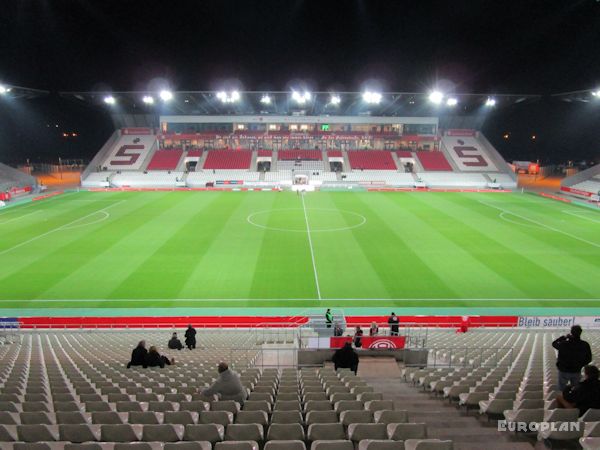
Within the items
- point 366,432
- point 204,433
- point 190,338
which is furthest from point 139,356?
point 366,432

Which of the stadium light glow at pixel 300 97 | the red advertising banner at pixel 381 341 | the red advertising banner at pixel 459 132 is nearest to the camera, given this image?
the red advertising banner at pixel 381 341

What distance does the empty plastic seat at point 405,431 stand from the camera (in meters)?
5.30

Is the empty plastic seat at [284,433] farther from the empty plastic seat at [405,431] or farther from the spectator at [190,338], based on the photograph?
the spectator at [190,338]

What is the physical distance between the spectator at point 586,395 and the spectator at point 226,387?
468 cm

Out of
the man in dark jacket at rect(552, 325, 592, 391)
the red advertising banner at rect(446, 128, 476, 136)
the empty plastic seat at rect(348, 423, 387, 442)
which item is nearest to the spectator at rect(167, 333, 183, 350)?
the empty plastic seat at rect(348, 423, 387, 442)

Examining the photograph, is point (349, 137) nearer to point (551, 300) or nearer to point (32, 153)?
point (32, 153)

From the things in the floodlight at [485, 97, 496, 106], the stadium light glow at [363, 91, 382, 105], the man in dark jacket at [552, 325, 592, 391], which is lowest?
the man in dark jacket at [552, 325, 592, 391]

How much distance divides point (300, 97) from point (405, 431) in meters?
59.4

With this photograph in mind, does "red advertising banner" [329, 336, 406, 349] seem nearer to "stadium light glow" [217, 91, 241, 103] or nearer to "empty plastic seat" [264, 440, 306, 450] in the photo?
"empty plastic seat" [264, 440, 306, 450]

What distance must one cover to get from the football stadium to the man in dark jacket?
3 centimetres

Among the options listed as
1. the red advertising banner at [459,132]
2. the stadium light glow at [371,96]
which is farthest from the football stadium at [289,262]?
the stadium light glow at [371,96]

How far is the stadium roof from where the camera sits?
59744 mm

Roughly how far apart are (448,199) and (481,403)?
45.3m

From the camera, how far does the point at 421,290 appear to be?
71.2 feet
